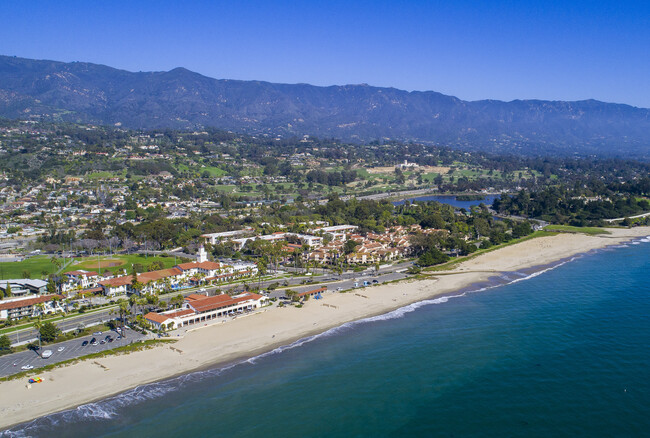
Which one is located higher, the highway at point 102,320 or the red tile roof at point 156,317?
the red tile roof at point 156,317

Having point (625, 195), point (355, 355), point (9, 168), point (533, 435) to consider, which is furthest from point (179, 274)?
point (625, 195)

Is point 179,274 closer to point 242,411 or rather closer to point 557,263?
point 242,411

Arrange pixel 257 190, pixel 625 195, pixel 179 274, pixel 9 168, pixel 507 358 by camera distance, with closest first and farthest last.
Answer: pixel 507 358
pixel 179 274
pixel 625 195
pixel 9 168
pixel 257 190

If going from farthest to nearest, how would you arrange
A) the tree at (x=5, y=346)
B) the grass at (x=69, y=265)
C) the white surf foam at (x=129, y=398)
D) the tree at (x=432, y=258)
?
the tree at (x=432, y=258), the grass at (x=69, y=265), the tree at (x=5, y=346), the white surf foam at (x=129, y=398)

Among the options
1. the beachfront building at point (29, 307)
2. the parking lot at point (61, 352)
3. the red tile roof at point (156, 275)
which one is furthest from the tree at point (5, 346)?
the red tile roof at point (156, 275)

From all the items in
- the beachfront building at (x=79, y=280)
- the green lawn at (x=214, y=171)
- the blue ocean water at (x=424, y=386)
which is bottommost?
the beachfront building at (x=79, y=280)

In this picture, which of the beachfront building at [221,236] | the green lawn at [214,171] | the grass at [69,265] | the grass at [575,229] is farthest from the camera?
the green lawn at [214,171]

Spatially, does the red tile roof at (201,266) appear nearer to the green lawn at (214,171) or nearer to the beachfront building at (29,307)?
the beachfront building at (29,307)

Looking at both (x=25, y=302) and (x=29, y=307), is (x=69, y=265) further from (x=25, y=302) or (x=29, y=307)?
(x=25, y=302)
